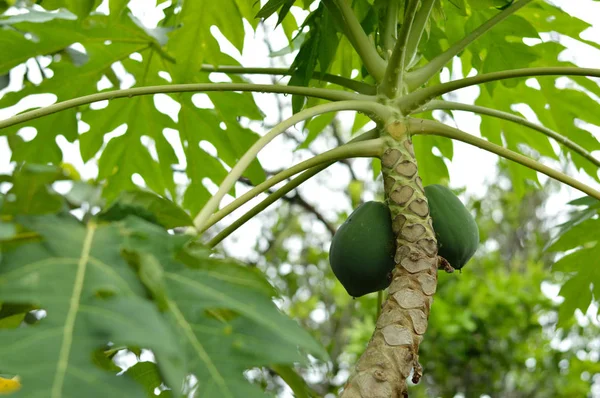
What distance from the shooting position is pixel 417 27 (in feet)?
5.94

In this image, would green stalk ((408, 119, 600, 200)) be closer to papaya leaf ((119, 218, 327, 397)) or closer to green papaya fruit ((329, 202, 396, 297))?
green papaya fruit ((329, 202, 396, 297))

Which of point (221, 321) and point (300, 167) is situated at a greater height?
point (300, 167)

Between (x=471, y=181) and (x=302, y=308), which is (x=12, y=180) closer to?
(x=302, y=308)

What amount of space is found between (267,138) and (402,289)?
15.6 inches

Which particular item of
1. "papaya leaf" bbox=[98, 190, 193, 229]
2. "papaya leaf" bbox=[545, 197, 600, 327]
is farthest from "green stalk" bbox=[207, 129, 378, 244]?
"papaya leaf" bbox=[545, 197, 600, 327]

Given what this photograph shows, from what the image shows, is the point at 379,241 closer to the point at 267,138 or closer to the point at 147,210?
the point at 267,138

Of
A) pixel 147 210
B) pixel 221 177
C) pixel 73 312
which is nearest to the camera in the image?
pixel 73 312

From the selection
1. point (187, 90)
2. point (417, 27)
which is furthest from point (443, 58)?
point (187, 90)

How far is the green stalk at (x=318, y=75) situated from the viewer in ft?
6.02

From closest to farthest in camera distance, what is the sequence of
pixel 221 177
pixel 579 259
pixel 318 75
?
pixel 318 75 → pixel 579 259 → pixel 221 177

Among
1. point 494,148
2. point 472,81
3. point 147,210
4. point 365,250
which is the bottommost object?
point 147,210

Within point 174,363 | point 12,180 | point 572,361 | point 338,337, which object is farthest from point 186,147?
point 338,337

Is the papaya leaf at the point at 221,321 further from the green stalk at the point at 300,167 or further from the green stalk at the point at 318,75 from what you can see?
the green stalk at the point at 318,75

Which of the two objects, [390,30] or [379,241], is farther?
[390,30]
